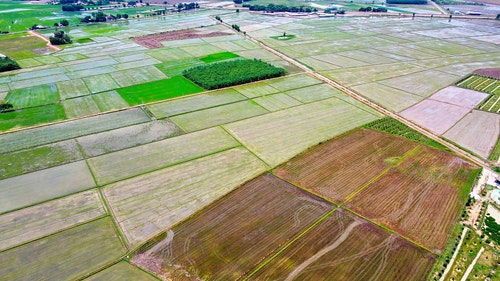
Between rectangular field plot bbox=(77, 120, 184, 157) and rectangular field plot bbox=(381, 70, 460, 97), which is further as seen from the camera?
rectangular field plot bbox=(381, 70, 460, 97)

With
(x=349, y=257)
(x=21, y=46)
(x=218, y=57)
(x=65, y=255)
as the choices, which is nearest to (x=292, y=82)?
(x=218, y=57)

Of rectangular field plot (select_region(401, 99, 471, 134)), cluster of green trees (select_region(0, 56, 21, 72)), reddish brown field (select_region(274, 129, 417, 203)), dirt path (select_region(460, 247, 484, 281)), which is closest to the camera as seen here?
dirt path (select_region(460, 247, 484, 281))

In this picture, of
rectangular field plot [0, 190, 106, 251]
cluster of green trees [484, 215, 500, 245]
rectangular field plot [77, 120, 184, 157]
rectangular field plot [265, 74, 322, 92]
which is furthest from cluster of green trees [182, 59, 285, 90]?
cluster of green trees [484, 215, 500, 245]

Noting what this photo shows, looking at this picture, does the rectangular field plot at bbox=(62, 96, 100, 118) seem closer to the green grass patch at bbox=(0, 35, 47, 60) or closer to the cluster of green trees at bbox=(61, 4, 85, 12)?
the green grass patch at bbox=(0, 35, 47, 60)

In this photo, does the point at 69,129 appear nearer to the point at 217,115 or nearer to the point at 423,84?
the point at 217,115

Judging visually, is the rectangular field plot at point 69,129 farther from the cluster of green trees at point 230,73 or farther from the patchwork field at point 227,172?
the cluster of green trees at point 230,73

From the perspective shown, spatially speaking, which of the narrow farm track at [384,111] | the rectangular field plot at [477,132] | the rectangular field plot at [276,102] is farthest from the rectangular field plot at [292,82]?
the rectangular field plot at [477,132]

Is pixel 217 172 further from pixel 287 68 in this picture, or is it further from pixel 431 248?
pixel 287 68
